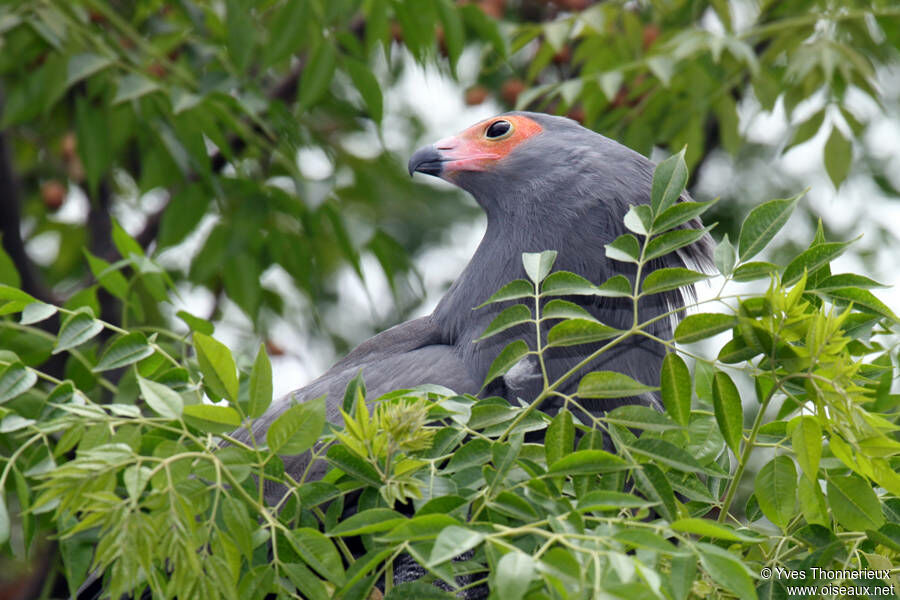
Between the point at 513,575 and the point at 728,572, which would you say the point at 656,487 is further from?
the point at 513,575

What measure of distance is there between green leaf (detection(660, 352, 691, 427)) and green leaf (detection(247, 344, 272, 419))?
611mm

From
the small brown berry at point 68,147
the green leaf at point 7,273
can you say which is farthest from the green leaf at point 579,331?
the small brown berry at point 68,147

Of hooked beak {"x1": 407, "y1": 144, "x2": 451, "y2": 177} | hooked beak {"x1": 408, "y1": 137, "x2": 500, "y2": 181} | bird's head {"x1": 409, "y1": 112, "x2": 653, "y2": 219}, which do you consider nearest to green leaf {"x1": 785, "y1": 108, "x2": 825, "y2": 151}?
bird's head {"x1": 409, "y1": 112, "x2": 653, "y2": 219}

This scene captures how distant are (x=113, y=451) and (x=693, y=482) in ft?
3.17

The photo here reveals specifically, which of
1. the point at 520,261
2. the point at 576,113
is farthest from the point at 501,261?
the point at 576,113

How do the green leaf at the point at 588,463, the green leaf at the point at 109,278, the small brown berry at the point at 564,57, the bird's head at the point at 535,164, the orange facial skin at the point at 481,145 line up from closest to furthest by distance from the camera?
the green leaf at the point at 588,463, the green leaf at the point at 109,278, the bird's head at the point at 535,164, the orange facial skin at the point at 481,145, the small brown berry at the point at 564,57

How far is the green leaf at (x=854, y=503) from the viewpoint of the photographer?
171 cm

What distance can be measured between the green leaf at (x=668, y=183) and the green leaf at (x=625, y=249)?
0.07 metres

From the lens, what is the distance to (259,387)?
1.65 meters

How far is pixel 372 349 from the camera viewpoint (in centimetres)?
321

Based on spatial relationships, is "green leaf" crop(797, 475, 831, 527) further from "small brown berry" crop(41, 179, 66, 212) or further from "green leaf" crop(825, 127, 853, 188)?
"small brown berry" crop(41, 179, 66, 212)

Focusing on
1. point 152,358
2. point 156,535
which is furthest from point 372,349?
point 156,535

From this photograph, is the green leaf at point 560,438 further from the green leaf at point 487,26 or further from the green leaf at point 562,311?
the green leaf at point 487,26

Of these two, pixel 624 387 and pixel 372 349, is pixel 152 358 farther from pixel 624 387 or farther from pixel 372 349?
pixel 624 387
